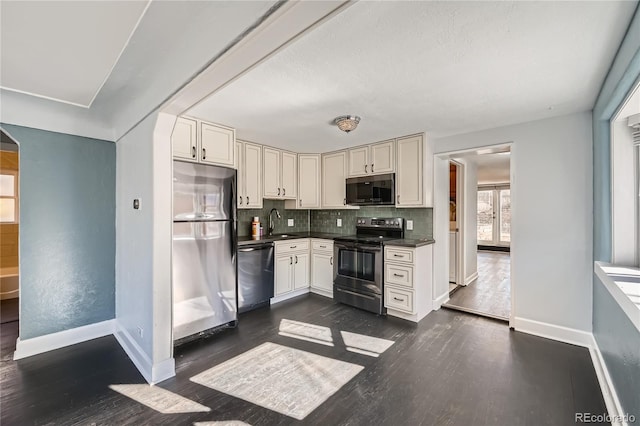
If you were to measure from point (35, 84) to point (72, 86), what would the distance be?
252 millimetres

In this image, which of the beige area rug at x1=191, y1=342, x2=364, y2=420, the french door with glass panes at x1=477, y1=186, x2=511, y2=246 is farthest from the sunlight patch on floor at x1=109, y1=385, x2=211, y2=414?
the french door with glass panes at x1=477, y1=186, x2=511, y2=246

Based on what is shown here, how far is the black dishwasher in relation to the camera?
10.9 ft

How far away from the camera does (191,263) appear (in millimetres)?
2596

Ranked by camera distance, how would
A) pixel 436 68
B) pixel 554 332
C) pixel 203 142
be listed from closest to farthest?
pixel 436 68
pixel 554 332
pixel 203 142

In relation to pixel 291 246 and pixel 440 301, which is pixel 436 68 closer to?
pixel 291 246

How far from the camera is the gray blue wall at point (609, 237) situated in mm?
1408

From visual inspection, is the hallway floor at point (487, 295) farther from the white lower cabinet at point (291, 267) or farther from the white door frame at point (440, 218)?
the white lower cabinet at point (291, 267)

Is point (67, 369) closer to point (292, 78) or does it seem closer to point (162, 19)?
point (162, 19)

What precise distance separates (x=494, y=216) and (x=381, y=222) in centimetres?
662

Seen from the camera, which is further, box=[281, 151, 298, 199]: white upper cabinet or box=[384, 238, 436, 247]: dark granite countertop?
box=[281, 151, 298, 199]: white upper cabinet

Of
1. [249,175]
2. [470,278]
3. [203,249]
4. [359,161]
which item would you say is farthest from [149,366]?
[470,278]

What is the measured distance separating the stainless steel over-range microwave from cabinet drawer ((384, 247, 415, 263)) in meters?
0.68

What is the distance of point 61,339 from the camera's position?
2.66 m
